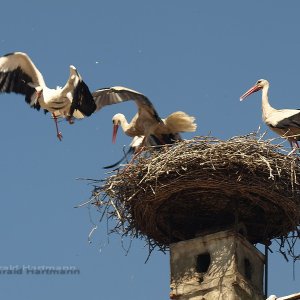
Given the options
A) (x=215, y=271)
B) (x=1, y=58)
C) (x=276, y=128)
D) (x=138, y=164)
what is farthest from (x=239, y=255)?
(x=1, y=58)

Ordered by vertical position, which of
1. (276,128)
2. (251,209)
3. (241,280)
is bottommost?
(241,280)

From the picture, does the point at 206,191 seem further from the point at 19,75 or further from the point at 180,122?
the point at 19,75

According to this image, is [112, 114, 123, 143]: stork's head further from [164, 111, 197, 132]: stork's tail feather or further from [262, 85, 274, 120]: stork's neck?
[262, 85, 274, 120]: stork's neck

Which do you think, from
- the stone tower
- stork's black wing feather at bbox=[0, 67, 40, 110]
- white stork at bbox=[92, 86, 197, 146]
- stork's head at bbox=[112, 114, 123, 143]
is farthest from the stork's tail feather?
the stone tower

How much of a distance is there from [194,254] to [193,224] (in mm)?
671

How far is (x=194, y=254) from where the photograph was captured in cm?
1573

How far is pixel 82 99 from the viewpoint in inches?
713

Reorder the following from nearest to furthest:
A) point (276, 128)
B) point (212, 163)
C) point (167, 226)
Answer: point (212, 163), point (167, 226), point (276, 128)

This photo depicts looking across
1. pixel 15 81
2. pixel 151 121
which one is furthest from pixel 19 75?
pixel 151 121

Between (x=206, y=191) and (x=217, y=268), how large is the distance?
2.87 feet

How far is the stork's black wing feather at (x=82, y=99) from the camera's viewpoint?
18.1 metres

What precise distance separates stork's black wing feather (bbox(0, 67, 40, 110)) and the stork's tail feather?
2.00m

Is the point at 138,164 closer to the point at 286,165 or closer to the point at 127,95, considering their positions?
the point at 286,165

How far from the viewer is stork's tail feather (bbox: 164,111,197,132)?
18.6 meters
